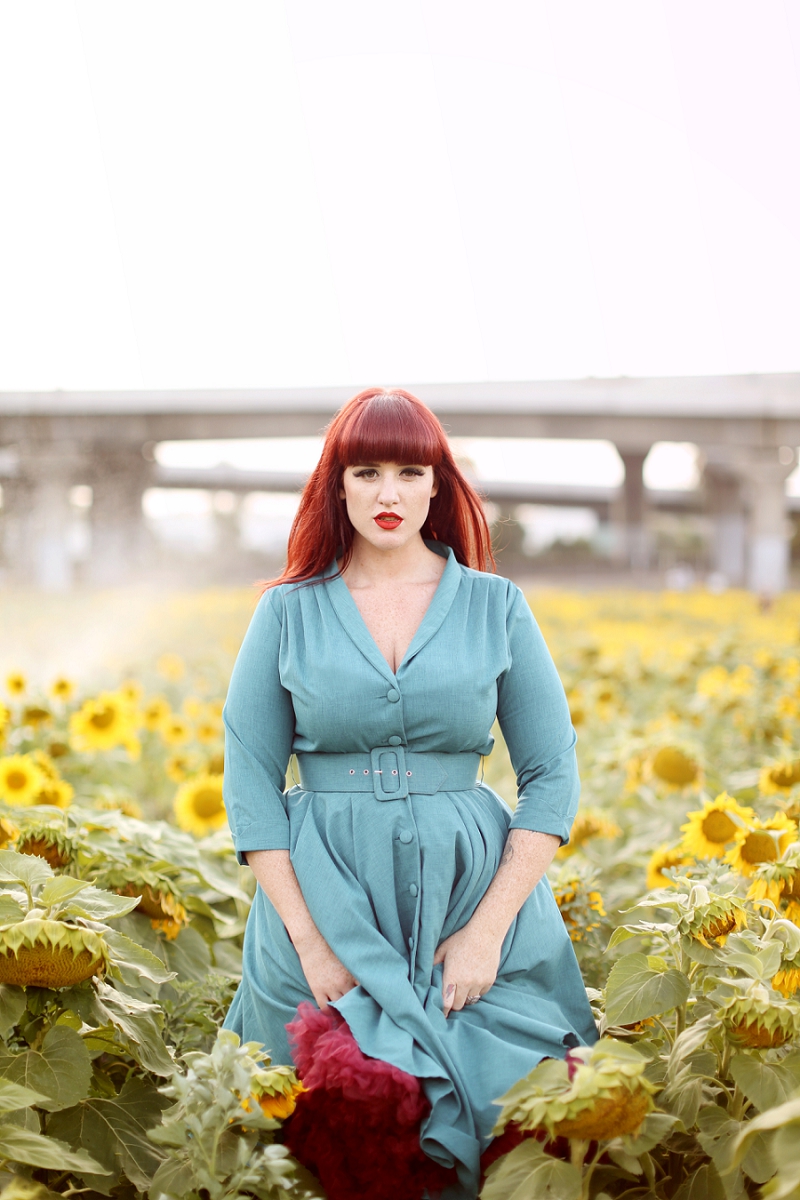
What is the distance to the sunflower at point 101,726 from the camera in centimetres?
375

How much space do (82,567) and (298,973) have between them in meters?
11.4

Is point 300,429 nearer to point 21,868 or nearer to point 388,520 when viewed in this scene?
point 388,520

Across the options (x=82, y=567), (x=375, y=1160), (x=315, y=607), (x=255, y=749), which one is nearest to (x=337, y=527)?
(x=315, y=607)

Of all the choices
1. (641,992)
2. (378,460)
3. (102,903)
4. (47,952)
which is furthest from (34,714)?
(641,992)

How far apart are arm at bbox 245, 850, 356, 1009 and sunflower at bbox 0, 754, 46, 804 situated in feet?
3.75

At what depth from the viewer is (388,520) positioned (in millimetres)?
2010

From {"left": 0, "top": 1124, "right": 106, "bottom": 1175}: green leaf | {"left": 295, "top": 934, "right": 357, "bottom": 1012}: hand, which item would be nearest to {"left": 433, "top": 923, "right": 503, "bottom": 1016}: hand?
{"left": 295, "top": 934, "right": 357, "bottom": 1012}: hand

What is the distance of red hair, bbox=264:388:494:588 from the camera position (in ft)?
6.54

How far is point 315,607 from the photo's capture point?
2.04 m

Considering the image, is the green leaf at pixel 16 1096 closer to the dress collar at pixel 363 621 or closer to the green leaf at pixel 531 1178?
the green leaf at pixel 531 1178

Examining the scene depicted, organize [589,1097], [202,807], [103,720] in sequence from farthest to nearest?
[103,720], [202,807], [589,1097]

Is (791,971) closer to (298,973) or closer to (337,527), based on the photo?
(298,973)

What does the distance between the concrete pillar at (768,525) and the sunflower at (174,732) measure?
12226 mm

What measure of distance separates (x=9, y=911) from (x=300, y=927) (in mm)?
482
